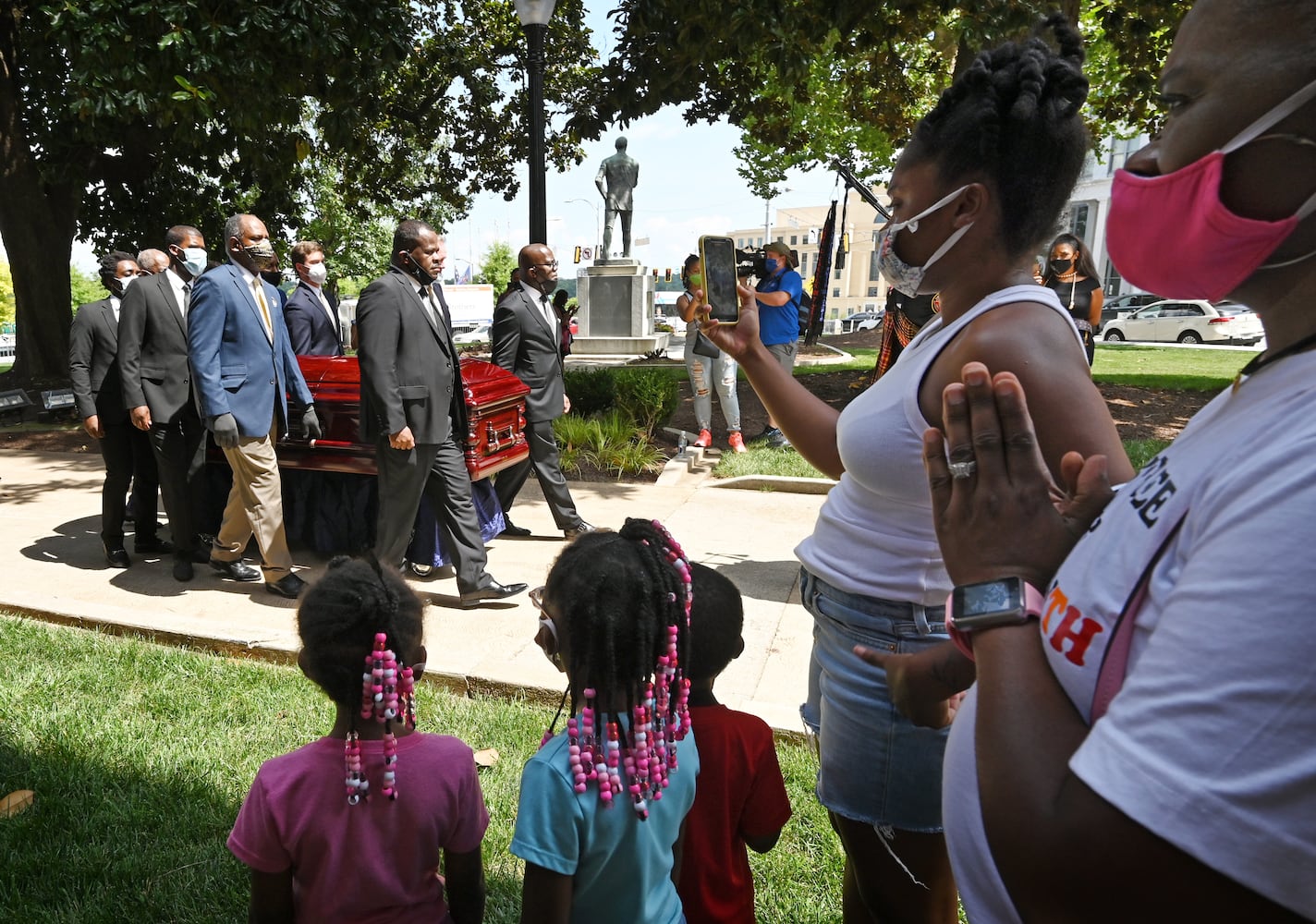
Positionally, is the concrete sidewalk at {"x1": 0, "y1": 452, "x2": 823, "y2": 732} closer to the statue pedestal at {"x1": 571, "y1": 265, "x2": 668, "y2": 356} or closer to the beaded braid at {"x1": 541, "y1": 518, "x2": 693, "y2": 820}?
the beaded braid at {"x1": 541, "y1": 518, "x2": 693, "y2": 820}

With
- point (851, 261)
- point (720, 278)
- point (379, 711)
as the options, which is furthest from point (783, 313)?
point (851, 261)

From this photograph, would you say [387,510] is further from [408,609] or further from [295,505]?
[408,609]

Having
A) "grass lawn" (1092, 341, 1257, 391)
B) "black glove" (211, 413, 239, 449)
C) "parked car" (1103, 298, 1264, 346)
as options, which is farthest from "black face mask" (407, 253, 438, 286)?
"parked car" (1103, 298, 1264, 346)

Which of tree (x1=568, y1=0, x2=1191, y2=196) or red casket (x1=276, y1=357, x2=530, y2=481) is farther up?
tree (x1=568, y1=0, x2=1191, y2=196)

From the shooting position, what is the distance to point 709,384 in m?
9.46

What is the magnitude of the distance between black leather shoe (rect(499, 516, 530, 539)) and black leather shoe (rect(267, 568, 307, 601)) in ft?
5.46

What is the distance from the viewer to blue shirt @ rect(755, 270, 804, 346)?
30.2 ft

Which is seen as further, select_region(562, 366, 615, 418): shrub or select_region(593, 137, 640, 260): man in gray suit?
select_region(593, 137, 640, 260): man in gray suit

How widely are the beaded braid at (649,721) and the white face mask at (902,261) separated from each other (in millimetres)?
769

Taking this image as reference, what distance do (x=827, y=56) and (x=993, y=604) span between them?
15.0 meters

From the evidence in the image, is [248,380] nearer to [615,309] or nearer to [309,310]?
[309,310]

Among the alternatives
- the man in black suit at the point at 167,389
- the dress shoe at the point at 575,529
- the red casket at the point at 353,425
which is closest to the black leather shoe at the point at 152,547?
the man in black suit at the point at 167,389

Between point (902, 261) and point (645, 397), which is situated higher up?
point (902, 261)

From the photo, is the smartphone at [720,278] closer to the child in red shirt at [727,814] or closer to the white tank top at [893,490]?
the white tank top at [893,490]
